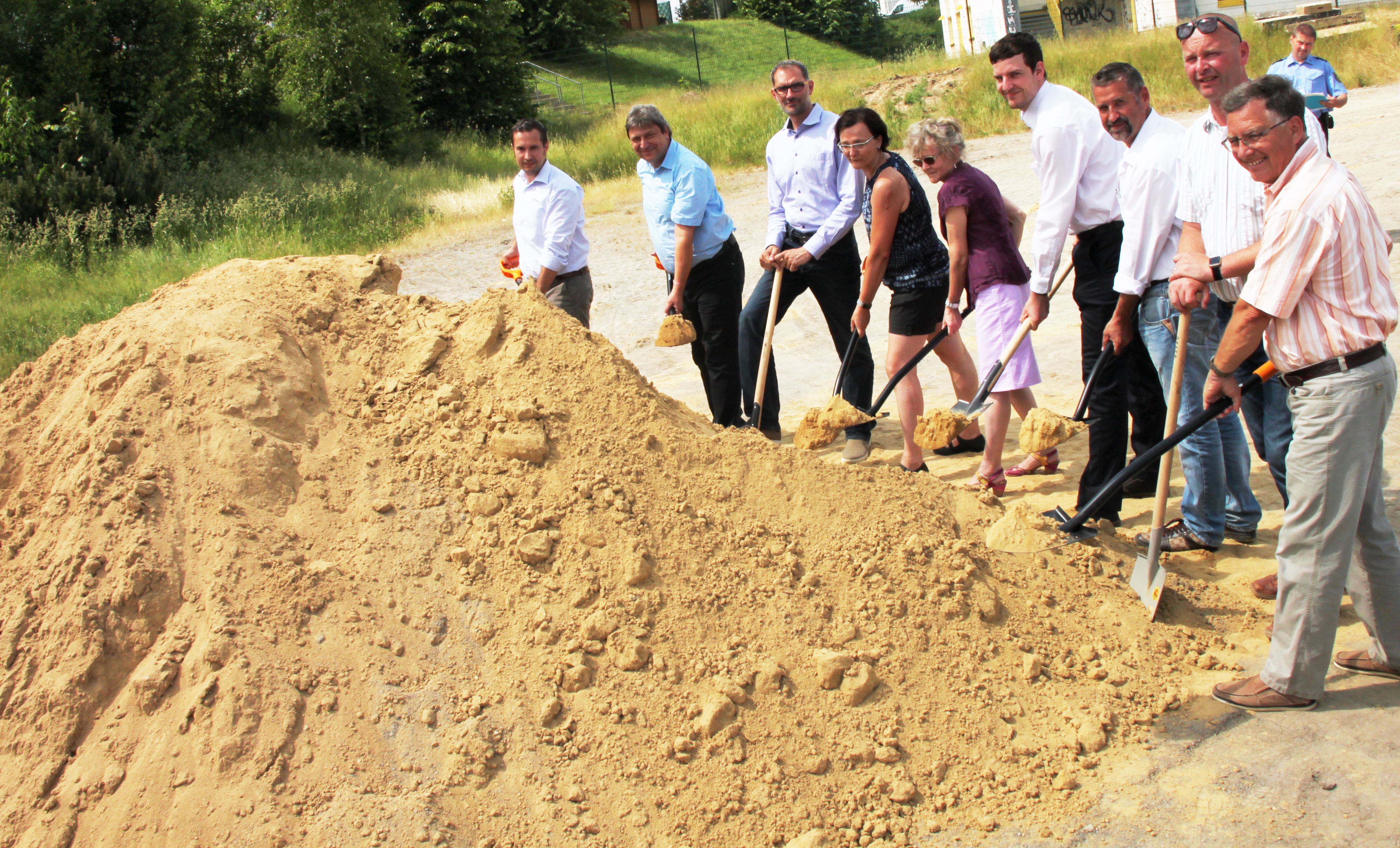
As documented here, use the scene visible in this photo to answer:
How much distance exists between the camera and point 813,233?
5664 mm

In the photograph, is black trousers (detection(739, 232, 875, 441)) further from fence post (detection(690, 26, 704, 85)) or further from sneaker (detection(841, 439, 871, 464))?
fence post (detection(690, 26, 704, 85))

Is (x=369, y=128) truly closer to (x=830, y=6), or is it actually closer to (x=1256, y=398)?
(x=1256, y=398)

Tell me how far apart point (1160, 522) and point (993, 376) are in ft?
3.53

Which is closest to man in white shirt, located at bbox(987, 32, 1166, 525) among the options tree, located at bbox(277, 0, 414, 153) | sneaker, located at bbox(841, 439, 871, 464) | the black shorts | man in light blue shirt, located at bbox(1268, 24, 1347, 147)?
the black shorts

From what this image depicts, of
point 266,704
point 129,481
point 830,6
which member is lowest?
point 266,704

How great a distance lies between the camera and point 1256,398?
381 cm

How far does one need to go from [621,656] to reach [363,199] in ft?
46.2

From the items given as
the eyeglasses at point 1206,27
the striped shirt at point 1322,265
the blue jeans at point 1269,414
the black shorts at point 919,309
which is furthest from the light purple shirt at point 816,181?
the striped shirt at point 1322,265

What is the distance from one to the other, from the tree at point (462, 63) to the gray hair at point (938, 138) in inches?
824

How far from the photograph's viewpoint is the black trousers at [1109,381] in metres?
4.31

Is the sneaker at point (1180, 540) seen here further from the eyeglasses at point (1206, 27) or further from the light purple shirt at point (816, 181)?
the light purple shirt at point (816, 181)

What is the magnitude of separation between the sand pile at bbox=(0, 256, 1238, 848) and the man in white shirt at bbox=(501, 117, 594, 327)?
153 cm

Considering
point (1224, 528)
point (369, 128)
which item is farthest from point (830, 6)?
point (1224, 528)

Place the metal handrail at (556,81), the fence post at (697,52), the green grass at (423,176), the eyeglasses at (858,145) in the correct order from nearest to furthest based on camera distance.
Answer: the eyeglasses at (858,145) → the green grass at (423,176) → the metal handrail at (556,81) → the fence post at (697,52)
